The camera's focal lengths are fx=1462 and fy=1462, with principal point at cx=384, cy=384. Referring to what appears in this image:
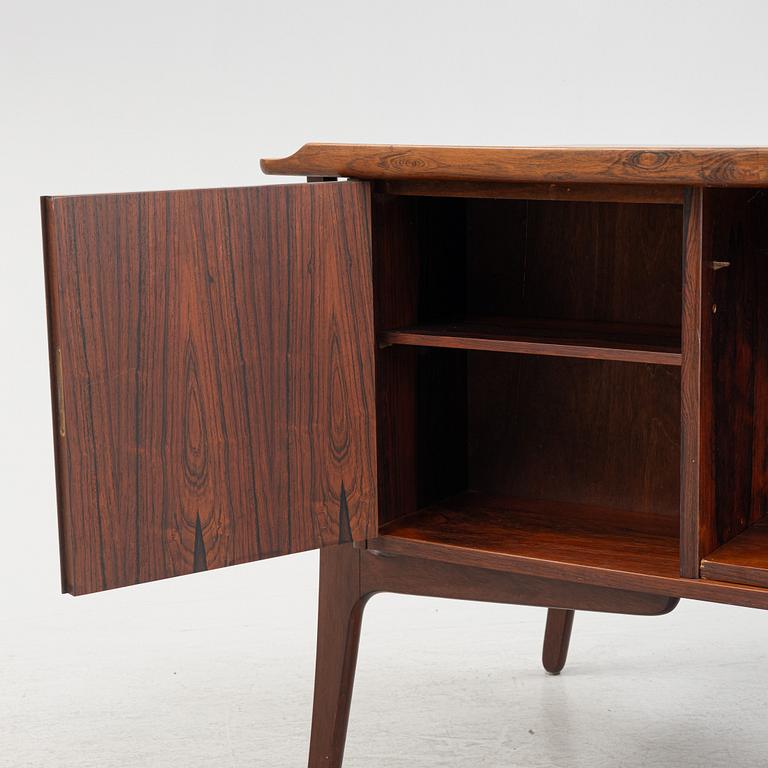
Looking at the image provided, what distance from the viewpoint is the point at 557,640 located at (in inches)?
110

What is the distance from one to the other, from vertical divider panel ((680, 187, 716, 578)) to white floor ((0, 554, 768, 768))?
716 millimetres

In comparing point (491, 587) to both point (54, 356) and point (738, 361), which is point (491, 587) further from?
point (54, 356)

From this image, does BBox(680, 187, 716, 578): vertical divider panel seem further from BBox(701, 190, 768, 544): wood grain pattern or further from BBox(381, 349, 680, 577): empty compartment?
BBox(381, 349, 680, 577): empty compartment

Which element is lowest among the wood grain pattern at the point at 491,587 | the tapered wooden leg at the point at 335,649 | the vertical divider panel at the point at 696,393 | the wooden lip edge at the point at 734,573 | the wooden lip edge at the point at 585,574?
the tapered wooden leg at the point at 335,649

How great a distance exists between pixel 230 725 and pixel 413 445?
2.24 feet

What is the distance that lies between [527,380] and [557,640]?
25.4 inches

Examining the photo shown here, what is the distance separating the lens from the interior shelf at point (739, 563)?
180cm

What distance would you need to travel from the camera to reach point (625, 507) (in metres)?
2.30

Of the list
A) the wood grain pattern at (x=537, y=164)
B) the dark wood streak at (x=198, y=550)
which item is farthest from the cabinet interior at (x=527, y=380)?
the dark wood streak at (x=198, y=550)

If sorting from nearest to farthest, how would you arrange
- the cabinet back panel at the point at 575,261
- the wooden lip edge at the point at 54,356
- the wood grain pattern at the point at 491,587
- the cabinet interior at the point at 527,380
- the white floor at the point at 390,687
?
the wooden lip edge at the point at 54,356
the wood grain pattern at the point at 491,587
the cabinet interior at the point at 527,380
the cabinet back panel at the point at 575,261
the white floor at the point at 390,687

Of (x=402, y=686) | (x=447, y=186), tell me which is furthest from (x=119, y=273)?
(x=402, y=686)

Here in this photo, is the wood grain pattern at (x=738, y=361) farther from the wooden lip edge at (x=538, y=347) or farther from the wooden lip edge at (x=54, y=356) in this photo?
the wooden lip edge at (x=54, y=356)

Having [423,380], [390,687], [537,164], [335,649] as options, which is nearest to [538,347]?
[537,164]

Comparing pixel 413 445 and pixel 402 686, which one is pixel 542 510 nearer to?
pixel 413 445
